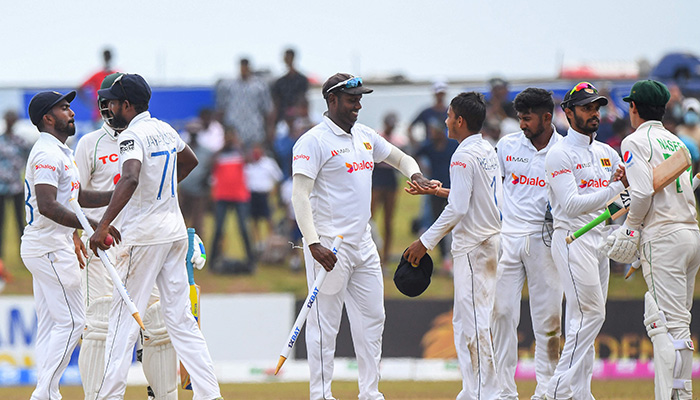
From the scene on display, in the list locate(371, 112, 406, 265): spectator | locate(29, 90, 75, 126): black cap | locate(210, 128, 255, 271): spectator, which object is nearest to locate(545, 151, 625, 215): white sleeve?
locate(29, 90, 75, 126): black cap

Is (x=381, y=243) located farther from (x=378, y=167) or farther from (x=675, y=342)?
(x=675, y=342)

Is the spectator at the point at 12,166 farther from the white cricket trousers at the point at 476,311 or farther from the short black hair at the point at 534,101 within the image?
the white cricket trousers at the point at 476,311

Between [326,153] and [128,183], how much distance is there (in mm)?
1697

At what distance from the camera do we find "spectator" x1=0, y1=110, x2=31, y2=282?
54.3 ft

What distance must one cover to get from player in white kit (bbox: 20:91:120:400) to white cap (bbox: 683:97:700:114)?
11453 mm

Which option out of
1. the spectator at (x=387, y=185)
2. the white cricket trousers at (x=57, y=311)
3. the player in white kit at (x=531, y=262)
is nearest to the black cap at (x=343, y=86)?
the player in white kit at (x=531, y=262)

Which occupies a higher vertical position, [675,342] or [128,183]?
[128,183]

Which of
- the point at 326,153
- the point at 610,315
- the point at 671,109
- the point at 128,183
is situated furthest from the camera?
the point at 671,109

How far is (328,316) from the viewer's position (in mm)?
8305

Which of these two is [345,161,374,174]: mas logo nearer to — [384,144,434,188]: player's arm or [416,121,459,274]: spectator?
[384,144,434,188]: player's arm

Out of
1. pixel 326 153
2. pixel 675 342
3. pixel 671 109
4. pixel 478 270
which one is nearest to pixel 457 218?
pixel 478 270

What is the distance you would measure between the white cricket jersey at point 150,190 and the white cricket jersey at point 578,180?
3329 mm

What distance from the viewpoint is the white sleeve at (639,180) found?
7.94m

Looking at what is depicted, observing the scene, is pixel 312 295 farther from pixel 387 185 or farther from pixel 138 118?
pixel 387 185
